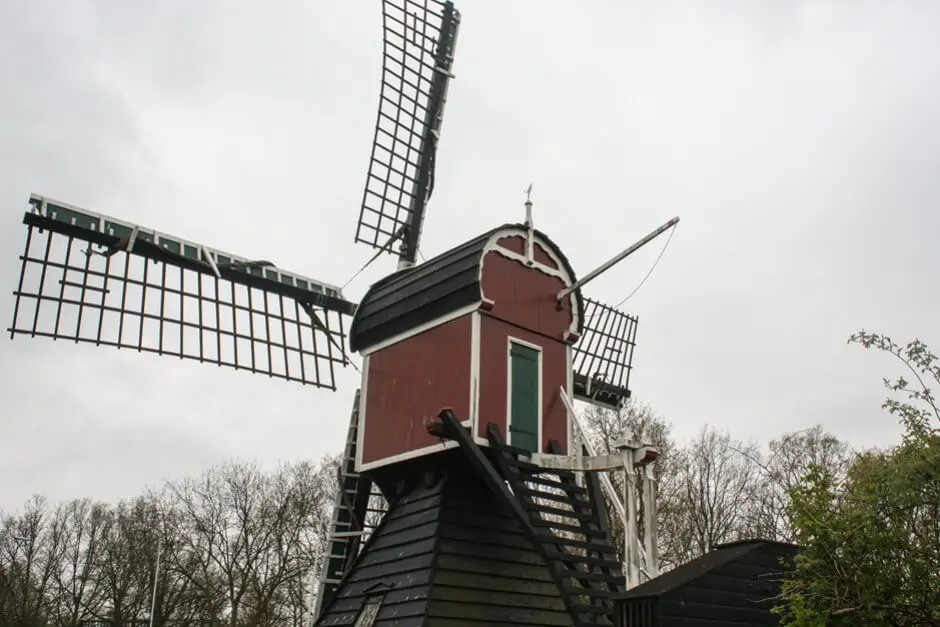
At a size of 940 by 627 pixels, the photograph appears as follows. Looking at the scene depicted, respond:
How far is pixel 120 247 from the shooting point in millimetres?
11820

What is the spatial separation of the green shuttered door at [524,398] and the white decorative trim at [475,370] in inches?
21.6

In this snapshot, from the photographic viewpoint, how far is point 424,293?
35.5 feet

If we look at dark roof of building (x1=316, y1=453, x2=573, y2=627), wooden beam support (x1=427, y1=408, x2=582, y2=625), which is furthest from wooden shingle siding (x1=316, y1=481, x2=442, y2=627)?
wooden beam support (x1=427, y1=408, x2=582, y2=625)

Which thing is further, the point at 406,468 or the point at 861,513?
the point at 406,468

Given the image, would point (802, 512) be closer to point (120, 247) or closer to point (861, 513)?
point (861, 513)

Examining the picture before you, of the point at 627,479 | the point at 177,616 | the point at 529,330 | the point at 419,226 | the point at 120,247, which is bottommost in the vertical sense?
the point at 177,616

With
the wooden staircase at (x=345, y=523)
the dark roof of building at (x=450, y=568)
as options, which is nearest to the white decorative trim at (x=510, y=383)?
the dark roof of building at (x=450, y=568)

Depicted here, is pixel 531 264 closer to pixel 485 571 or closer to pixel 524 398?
pixel 524 398

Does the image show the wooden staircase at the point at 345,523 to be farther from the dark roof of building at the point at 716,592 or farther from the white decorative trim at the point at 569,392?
the dark roof of building at the point at 716,592

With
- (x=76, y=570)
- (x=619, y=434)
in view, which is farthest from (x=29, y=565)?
(x=619, y=434)

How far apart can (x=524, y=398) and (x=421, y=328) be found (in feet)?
5.41

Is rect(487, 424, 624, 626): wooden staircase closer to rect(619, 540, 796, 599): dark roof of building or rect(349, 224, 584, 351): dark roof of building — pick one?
rect(619, 540, 796, 599): dark roof of building

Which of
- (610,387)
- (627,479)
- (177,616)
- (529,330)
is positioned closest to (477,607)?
(627,479)

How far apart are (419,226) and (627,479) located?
7.57 metres
